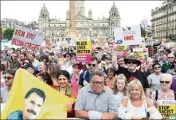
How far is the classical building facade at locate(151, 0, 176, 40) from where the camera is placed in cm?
10012

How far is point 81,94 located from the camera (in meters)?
5.71

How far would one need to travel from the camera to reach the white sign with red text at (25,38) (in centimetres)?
1331

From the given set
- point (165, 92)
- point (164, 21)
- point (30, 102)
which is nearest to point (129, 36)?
point (165, 92)

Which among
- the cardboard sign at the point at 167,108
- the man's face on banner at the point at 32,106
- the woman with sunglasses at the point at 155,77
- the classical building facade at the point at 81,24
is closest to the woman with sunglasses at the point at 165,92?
the cardboard sign at the point at 167,108

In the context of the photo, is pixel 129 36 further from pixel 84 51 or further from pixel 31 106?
pixel 31 106

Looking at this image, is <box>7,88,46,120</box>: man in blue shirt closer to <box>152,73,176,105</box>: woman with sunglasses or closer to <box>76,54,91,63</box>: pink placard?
<box>152,73,176,105</box>: woman with sunglasses

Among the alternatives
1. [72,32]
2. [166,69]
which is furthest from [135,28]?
[72,32]

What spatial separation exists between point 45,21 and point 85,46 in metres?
172

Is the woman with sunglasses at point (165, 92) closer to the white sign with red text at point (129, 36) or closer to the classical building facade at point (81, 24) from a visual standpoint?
the white sign with red text at point (129, 36)

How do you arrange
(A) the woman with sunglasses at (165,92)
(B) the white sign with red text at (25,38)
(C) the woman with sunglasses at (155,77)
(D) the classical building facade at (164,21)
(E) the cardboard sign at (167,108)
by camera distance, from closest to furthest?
Result: (E) the cardboard sign at (167,108) → (A) the woman with sunglasses at (165,92) → (C) the woman with sunglasses at (155,77) → (B) the white sign with red text at (25,38) → (D) the classical building facade at (164,21)

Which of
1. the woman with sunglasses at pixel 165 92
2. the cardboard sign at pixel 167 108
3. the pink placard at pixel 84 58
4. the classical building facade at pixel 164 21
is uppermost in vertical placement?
the classical building facade at pixel 164 21

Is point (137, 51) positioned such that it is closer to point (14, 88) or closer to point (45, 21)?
point (14, 88)

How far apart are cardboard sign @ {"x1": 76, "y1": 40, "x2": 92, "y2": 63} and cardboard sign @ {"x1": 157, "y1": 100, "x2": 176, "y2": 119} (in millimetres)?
6190

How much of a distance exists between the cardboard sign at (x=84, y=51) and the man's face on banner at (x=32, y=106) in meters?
6.98
